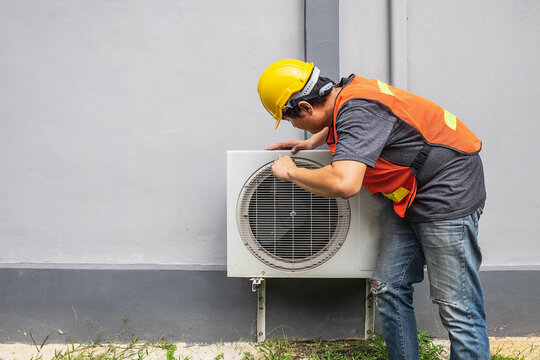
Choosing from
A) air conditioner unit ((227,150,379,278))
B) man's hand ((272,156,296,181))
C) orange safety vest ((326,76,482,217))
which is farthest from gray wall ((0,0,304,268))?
orange safety vest ((326,76,482,217))

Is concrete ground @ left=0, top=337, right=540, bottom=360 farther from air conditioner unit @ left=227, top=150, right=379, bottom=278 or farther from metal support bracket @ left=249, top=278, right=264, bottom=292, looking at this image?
air conditioner unit @ left=227, top=150, right=379, bottom=278

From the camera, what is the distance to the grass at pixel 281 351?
204 cm

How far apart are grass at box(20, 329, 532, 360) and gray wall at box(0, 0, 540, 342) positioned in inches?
3.0

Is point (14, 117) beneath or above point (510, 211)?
above

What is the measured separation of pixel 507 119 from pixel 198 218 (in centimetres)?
193

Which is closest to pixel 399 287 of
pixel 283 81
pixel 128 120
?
pixel 283 81

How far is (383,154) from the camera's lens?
4.92 ft

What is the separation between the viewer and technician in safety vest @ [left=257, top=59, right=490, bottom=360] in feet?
4.58

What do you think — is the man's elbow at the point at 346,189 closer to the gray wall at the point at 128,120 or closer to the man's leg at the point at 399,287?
the man's leg at the point at 399,287

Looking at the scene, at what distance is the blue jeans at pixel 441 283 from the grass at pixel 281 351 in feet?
1.41

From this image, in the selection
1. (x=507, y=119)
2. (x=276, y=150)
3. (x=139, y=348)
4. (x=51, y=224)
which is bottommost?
(x=139, y=348)

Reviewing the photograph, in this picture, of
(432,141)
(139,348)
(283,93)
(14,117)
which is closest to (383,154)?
(432,141)

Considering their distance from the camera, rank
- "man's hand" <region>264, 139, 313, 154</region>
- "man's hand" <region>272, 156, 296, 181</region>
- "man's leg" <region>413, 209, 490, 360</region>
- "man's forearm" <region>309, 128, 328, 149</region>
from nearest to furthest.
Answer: "man's leg" <region>413, 209, 490, 360</region>
"man's hand" <region>272, 156, 296, 181</region>
"man's hand" <region>264, 139, 313, 154</region>
"man's forearm" <region>309, 128, 328, 149</region>

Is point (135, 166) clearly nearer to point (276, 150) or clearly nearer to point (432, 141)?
point (276, 150)
